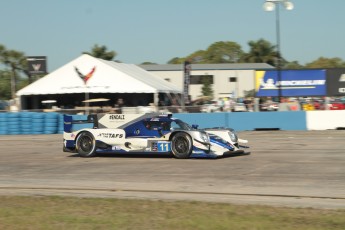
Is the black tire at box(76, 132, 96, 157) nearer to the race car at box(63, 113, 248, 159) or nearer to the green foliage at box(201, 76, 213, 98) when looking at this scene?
the race car at box(63, 113, 248, 159)

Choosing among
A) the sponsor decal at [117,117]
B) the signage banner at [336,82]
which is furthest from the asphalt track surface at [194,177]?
the signage banner at [336,82]

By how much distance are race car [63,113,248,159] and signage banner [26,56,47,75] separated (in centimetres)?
3100

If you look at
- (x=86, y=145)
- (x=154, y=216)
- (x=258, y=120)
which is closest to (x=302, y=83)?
(x=258, y=120)

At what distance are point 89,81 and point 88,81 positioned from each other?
7 cm

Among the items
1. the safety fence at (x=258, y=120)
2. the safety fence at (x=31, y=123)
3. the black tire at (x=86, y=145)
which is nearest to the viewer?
the black tire at (x=86, y=145)

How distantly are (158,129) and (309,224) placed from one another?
317 inches

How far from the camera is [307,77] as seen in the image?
3145 centimetres

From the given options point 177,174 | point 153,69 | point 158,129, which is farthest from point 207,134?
point 153,69

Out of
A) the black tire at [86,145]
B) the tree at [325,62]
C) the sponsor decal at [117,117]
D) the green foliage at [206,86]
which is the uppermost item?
the tree at [325,62]

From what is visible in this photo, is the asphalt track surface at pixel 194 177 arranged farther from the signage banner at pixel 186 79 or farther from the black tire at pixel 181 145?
the signage banner at pixel 186 79

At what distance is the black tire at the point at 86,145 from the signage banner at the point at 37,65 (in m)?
31.4

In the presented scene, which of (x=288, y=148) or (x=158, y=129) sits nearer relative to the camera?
(x=158, y=129)

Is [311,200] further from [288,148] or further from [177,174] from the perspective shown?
[288,148]

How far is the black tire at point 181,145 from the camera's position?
508 inches
